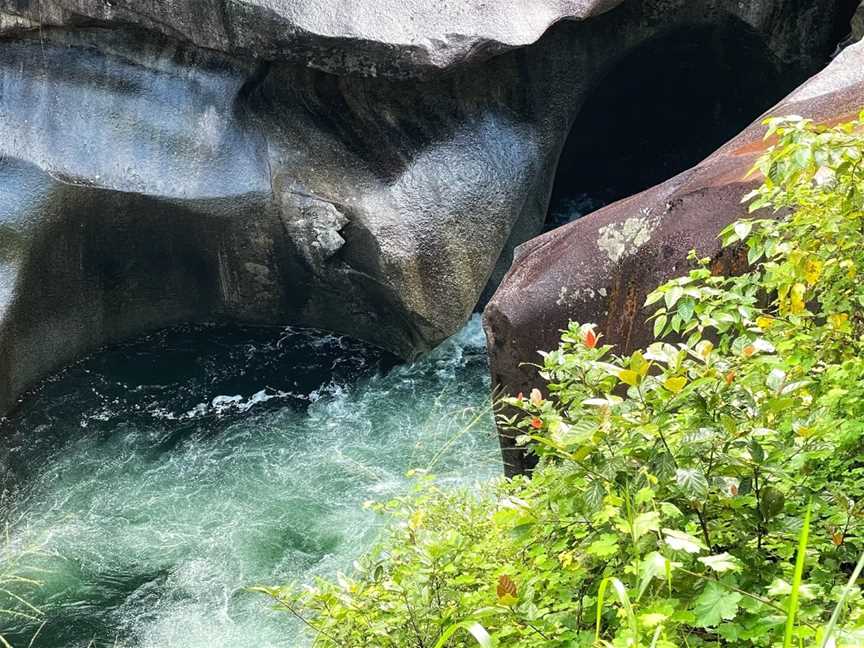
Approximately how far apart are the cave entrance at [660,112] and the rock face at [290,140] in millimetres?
574

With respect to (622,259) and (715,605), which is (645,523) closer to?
(715,605)

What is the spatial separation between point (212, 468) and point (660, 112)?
17.0 ft

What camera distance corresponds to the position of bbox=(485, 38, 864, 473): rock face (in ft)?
13.2

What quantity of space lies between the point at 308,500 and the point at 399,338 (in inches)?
65.0

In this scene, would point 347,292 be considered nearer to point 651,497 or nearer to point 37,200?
point 37,200

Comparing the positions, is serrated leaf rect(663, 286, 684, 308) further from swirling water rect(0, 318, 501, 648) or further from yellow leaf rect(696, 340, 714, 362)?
swirling water rect(0, 318, 501, 648)

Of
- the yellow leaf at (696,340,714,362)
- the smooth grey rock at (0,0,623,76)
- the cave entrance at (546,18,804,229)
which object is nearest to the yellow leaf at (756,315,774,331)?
the yellow leaf at (696,340,714,362)

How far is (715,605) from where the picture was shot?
6.10 ft

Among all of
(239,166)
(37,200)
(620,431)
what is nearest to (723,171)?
(620,431)

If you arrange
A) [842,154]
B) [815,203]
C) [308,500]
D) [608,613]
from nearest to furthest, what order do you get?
[608,613] → [842,154] → [815,203] → [308,500]

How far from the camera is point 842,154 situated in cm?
237

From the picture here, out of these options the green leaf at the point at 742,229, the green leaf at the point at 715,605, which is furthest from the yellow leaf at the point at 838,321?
the green leaf at the point at 715,605

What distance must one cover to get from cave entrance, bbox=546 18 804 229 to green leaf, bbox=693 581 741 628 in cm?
645

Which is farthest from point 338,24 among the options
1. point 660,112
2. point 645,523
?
point 645,523
